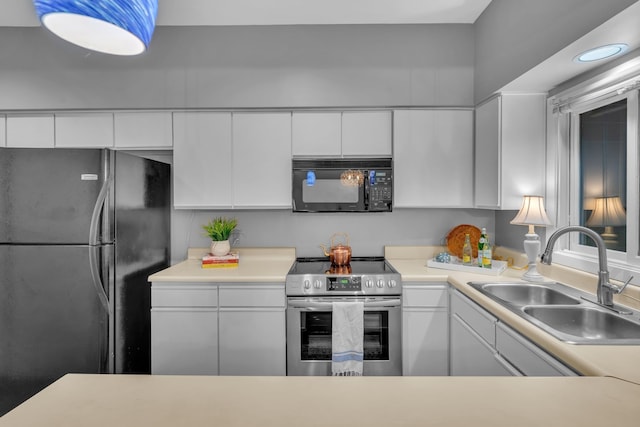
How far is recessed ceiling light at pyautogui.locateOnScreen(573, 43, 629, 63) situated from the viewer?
1612 millimetres

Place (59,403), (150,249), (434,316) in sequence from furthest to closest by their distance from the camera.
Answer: (150,249)
(434,316)
(59,403)

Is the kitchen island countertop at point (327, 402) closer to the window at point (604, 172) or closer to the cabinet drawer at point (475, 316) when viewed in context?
the cabinet drawer at point (475, 316)

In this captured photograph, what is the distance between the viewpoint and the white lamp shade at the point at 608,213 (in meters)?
1.84

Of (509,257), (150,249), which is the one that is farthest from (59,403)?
(509,257)

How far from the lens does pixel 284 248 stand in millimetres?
2914

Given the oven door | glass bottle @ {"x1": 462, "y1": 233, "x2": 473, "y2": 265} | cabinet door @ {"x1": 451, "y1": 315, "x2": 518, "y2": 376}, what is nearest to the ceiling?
glass bottle @ {"x1": 462, "y1": 233, "x2": 473, "y2": 265}

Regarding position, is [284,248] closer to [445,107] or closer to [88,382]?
[445,107]

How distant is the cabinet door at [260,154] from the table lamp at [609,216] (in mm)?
1946

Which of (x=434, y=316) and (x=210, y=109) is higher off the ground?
(x=210, y=109)

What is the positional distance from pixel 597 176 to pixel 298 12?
221 centimetres

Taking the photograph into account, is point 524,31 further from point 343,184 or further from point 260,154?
point 260,154

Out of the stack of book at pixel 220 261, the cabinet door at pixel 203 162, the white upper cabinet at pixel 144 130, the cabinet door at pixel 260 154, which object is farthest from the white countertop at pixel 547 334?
the white upper cabinet at pixel 144 130

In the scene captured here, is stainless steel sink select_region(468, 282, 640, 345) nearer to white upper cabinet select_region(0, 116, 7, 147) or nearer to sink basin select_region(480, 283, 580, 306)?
sink basin select_region(480, 283, 580, 306)

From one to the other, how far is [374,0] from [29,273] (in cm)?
275
